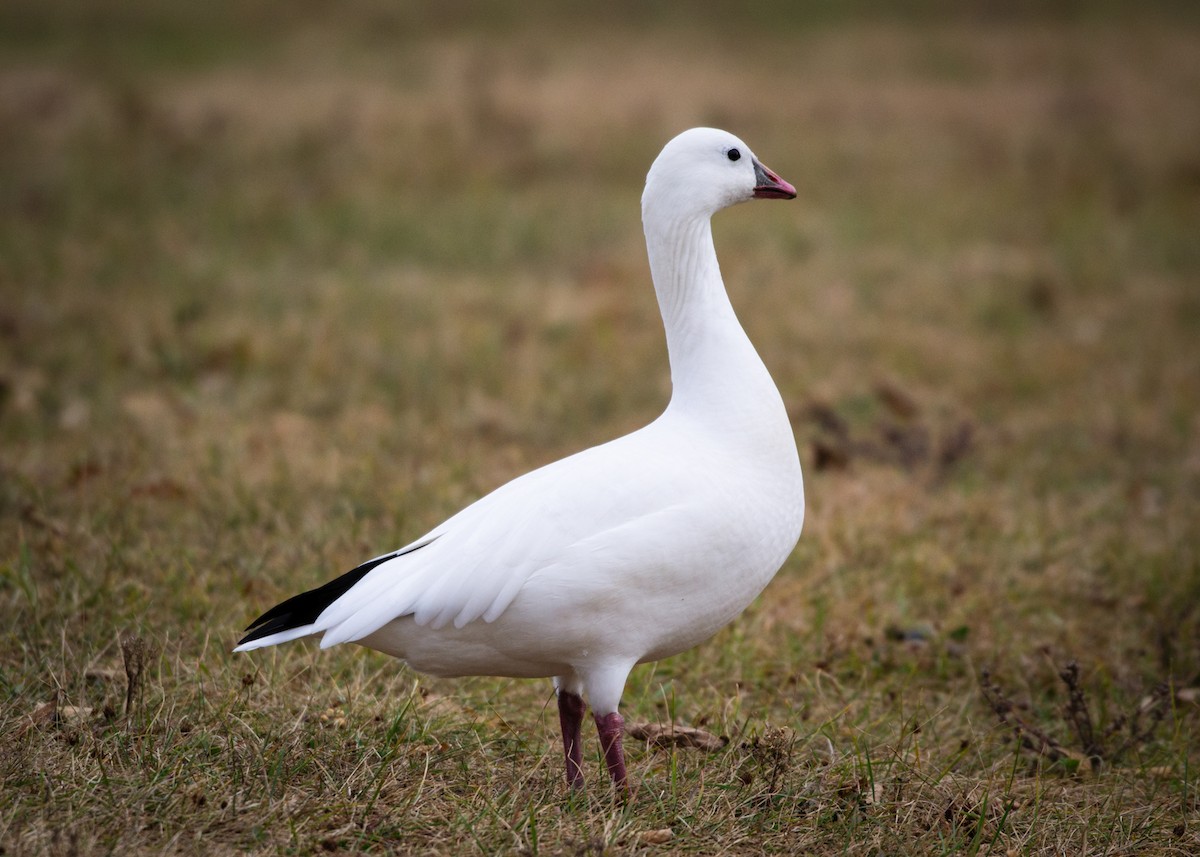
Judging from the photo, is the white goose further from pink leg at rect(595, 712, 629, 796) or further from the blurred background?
the blurred background

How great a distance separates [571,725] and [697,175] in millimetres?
1322

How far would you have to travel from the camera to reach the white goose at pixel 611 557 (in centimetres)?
255

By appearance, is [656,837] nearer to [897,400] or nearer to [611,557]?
[611,557]

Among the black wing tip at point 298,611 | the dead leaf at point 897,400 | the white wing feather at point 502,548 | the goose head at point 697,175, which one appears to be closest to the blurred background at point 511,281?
the dead leaf at point 897,400

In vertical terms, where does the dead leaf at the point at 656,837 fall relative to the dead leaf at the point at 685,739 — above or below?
above

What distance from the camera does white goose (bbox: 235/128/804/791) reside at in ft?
8.36

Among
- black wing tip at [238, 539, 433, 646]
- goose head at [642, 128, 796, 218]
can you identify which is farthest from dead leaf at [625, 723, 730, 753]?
goose head at [642, 128, 796, 218]

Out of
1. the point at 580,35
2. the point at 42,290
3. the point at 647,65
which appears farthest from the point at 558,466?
the point at 580,35

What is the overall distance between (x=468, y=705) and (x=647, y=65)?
11949 millimetres

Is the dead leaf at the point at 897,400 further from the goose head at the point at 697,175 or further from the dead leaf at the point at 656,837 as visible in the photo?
the dead leaf at the point at 656,837

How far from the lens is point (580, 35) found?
16062 mm

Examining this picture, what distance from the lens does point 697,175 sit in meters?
2.89

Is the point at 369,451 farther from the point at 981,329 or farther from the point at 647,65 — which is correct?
the point at 647,65

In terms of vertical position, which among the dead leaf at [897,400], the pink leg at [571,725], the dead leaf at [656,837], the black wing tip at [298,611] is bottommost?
the dead leaf at [897,400]
